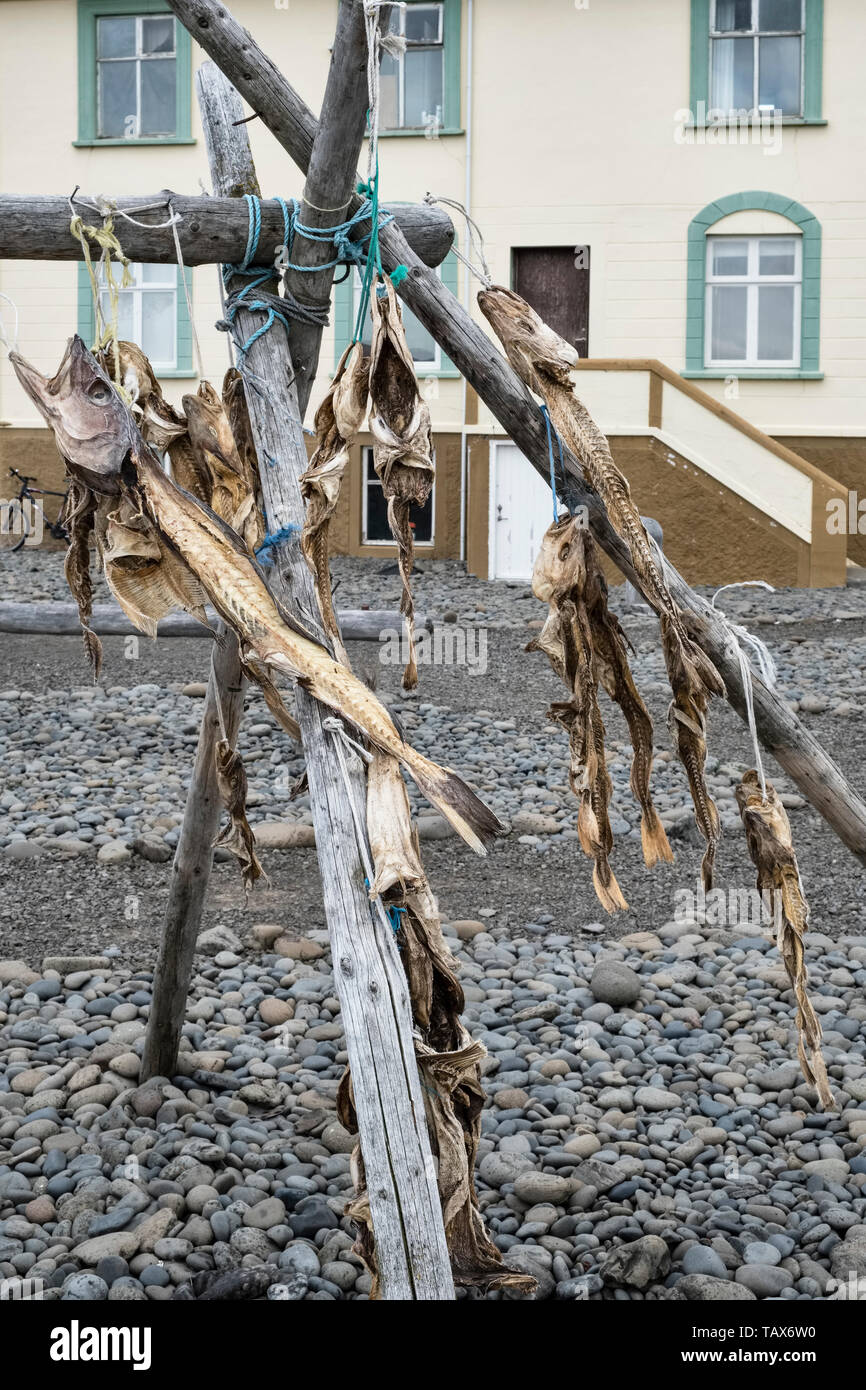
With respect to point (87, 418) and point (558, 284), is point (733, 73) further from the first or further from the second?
point (87, 418)

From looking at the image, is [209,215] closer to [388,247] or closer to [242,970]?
[388,247]

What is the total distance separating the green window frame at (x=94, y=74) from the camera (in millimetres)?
14484

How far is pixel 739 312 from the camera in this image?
14.0 meters

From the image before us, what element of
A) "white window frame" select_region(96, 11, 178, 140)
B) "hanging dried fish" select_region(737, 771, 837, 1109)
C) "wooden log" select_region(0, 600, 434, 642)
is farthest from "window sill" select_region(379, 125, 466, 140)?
"hanging dried fish" select_region(737, 771, 837, 1109)

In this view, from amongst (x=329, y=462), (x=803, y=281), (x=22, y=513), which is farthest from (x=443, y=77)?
(x=329, y=462)

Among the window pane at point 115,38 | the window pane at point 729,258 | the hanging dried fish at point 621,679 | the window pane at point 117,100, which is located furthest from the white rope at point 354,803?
the window pane at point 115,38

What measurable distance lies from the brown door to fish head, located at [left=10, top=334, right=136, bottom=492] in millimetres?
12272

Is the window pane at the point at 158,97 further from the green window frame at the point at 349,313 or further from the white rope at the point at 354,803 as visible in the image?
the white rope at the point at 354,803

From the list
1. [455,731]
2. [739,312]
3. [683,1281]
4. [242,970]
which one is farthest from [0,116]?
[683,1281]

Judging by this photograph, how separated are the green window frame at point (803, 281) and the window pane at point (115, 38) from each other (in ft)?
21.4

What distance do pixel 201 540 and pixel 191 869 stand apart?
1491 mm

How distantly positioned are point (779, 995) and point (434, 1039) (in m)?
2.84

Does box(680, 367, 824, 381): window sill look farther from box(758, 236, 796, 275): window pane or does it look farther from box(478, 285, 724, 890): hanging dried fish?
box(478, 285, 724, 890): hanging dried fish

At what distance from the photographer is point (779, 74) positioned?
13.7 m
